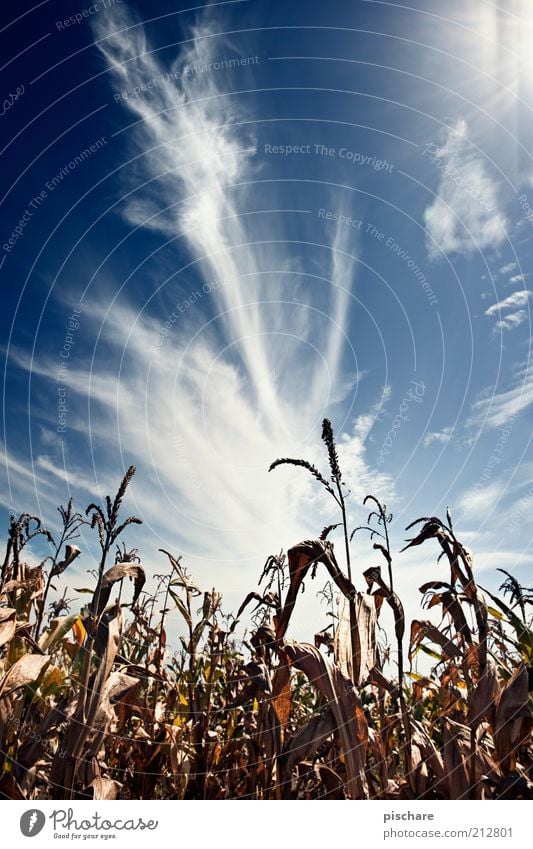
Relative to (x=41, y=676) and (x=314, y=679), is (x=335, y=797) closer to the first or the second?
(x=314, y=679)

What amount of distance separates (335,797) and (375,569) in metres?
1.38

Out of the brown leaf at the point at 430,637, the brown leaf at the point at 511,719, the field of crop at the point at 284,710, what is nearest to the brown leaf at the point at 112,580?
the field of crop at the point at 284,710

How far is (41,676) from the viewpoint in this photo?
265 centimetres

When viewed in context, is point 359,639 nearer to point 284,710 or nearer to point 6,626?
point 284,710

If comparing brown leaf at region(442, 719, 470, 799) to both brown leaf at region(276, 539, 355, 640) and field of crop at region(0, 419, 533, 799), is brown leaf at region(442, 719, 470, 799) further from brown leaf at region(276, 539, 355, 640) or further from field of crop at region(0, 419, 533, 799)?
brown leaf at region(276, 539, 355, 640)

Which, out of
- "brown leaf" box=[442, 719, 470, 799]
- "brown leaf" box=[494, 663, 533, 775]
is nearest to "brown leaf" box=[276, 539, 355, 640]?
"brown leaf" box=[494, 663, 533, 775]

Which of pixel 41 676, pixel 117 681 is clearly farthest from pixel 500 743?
pixel 41 676
